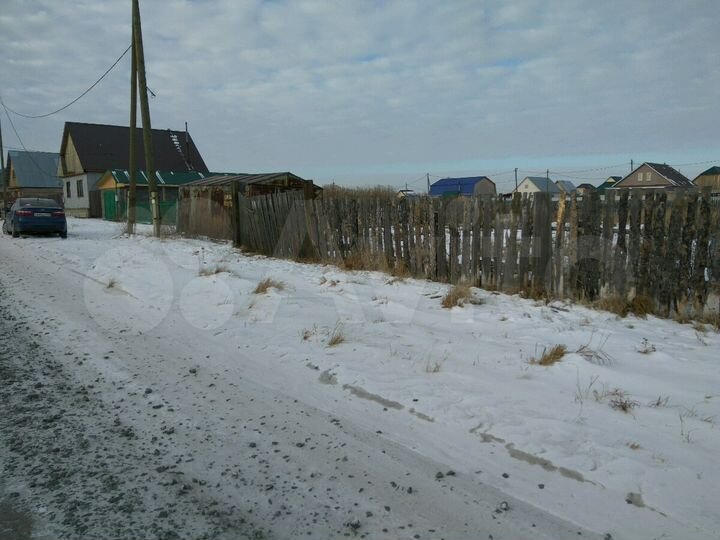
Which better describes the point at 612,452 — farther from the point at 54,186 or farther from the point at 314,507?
the point at 54,186

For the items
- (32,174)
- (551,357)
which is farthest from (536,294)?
(32,174)

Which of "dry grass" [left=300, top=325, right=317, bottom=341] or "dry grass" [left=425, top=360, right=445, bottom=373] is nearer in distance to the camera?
"dry grass" [left=425, top=360, right=445, bottom=373]

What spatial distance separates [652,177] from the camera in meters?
58.1

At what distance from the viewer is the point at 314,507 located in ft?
8.34

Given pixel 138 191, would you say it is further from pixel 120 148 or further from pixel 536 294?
pixel 536 294

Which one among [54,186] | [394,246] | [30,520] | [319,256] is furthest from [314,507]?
[54,186]

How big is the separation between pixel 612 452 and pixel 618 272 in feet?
12.3

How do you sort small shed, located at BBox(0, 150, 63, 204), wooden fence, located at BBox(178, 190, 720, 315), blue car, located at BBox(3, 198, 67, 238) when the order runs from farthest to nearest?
1. small shed, located at BBox(0, 150, 63, 204)
2. blue car, located at BBox(3, 198, 67, 238)
3. wooden fence, located at BBox(178, 190, 720, 315)

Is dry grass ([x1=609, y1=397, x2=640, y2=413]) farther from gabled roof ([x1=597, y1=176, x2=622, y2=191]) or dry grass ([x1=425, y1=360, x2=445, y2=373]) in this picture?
gabled roof ([x1=597, y1=176, x2=622, y2=191])

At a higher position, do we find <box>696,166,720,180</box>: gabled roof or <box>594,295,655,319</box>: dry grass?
<box>696,166,720,180</box>: gabled roof

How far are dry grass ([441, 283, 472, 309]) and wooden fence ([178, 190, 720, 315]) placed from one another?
2.93ft

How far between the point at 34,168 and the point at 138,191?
31.5 meters

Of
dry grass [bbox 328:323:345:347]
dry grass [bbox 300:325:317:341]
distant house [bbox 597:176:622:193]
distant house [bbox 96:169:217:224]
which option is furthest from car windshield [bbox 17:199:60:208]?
distant house [bbox 597:176:622:193]

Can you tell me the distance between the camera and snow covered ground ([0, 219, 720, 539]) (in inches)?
100
